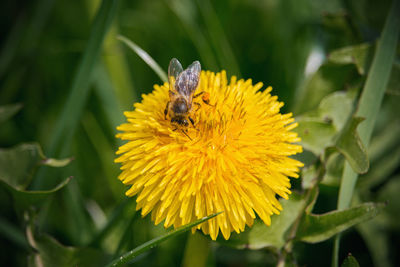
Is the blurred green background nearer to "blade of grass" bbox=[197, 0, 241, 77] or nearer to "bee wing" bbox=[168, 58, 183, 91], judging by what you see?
"blade of grass" bbox=[197, 0, 241, 77]

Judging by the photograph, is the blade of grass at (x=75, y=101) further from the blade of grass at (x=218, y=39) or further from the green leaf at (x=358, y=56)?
the green leaf at (x=358, y=56)

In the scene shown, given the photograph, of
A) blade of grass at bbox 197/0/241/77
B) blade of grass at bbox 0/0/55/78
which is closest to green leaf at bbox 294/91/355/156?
blade of grass at bbox 197/0/241/77

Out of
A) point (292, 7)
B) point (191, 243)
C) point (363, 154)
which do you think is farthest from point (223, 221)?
point (292, 7)

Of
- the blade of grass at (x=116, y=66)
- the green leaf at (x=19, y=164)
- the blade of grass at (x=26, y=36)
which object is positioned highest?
the blade of grass at (x=26, y=36)

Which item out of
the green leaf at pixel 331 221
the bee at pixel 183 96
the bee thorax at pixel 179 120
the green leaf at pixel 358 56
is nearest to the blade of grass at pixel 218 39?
the green leaf at pixel 358 56

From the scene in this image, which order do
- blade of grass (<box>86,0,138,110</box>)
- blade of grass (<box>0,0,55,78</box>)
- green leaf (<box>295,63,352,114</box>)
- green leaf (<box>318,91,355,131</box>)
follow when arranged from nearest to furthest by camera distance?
1. green leaf (<box>318,91,355,131</box>)
2. green leaf (<box>295,63,352,114</box>)
3. blade of grass (<box>86,0,138,110</box>)
4. blade of grass (<box>0,0,55,78</box>)

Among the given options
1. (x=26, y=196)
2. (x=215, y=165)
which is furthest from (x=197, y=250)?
(x=26, y=196)

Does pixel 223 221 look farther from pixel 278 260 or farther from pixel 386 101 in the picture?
pixel 386 101
